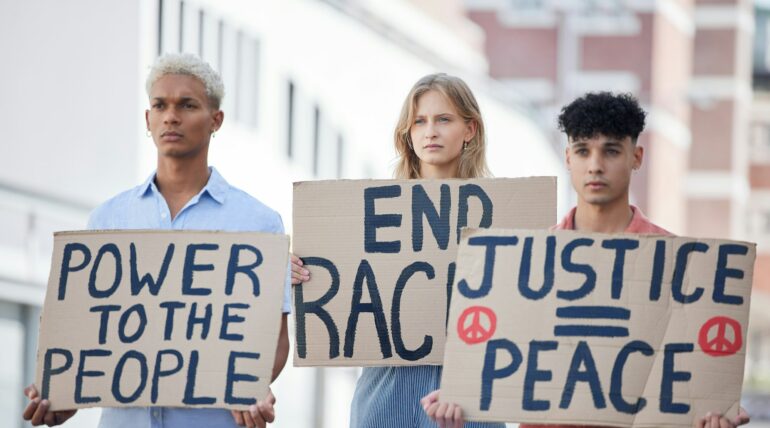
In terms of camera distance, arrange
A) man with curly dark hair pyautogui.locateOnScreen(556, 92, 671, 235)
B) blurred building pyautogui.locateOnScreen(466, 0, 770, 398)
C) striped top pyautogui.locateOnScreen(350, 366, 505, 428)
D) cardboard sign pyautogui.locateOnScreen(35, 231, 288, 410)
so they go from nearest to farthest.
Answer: man with curly dark hair pyautogui.locateOnScreen(556, 92, 671, 235), cardboard sign pyautogui.locateOnScreen(35, 231, 288, 410), striped top pyautogui.locateOnScreen(350, 366, 505, 428), blurred building pyautogui.locateOnScreen(466, 0, 770, 398)

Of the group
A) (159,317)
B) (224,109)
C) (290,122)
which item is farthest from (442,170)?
(290,122)

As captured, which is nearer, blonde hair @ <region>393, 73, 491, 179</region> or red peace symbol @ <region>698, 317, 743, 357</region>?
red peace symbol @ <region>698, 317, 743, 357</region>

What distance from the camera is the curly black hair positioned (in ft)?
16.3

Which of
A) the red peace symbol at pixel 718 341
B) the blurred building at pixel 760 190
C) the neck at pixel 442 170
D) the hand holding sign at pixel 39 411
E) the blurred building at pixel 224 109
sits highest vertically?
the blurred building at pixel 760 190

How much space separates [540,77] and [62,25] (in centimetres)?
3708

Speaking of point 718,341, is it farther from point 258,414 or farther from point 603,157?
point 258,414

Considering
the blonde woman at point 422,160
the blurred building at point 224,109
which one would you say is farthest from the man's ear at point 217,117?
the blurred building at point 224,109

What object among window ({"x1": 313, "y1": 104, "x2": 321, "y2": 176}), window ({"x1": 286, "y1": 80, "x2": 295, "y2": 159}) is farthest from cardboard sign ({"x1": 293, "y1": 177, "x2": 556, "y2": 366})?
window ({"x1": 313, "y1": 104, "x2": 321, "y2": 176})

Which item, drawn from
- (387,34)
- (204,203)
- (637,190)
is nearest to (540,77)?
(637,190)

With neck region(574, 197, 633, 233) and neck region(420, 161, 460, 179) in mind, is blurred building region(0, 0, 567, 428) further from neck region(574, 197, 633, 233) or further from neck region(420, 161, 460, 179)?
neck region(574, 197, 633, 233)

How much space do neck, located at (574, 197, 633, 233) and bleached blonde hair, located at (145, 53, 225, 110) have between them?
3.82ft

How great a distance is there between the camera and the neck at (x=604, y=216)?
16.5ft

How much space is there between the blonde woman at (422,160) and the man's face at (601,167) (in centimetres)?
81

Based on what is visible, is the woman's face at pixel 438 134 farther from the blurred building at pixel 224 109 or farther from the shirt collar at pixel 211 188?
the blurred building at pixel 224 109
